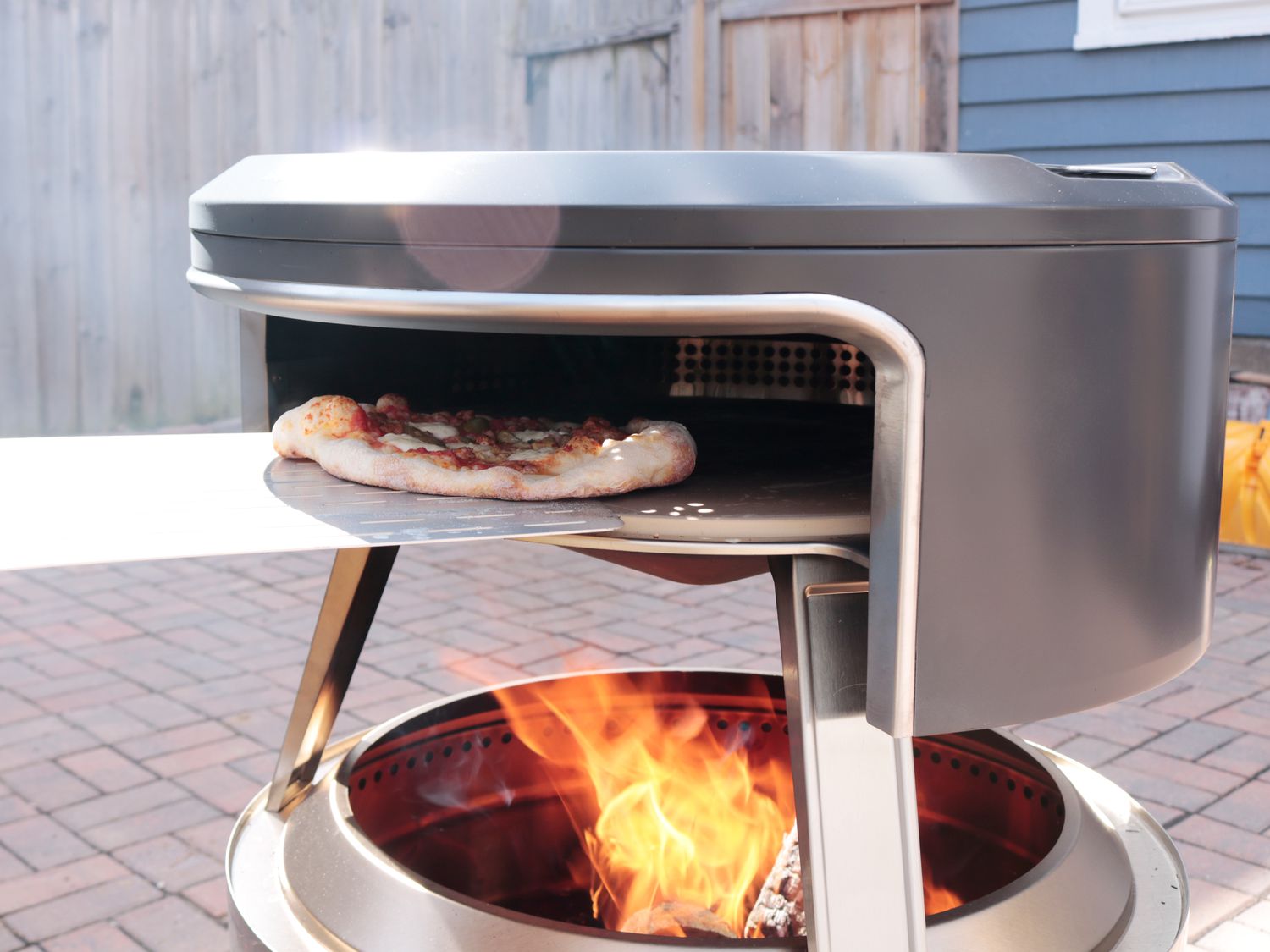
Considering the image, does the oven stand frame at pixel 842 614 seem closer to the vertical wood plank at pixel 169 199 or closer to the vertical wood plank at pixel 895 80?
the vertical wood plank at pixel 895 80

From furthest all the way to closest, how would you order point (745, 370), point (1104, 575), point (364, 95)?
point (364, 95)
point (745, 370)
point (1104, 575)

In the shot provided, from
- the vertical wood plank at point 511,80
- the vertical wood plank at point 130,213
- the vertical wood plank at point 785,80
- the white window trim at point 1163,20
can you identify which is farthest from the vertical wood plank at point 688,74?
the vertical wood plank at point 130,213

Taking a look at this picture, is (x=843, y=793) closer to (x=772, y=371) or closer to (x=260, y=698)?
(x=772, y=371)

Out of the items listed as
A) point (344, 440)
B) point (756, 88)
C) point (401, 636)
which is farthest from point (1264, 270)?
point (344, 440)

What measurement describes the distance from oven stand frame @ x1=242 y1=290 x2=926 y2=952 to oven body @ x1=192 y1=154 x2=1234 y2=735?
2 cm

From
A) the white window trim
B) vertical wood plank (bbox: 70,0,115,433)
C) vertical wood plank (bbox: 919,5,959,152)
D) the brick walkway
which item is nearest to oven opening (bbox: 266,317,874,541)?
the brick walkway

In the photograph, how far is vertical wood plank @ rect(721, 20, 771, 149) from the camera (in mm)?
6316

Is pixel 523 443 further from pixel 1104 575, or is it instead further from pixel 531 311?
pixel 1104 575

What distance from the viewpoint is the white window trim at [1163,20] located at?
15.8 ft

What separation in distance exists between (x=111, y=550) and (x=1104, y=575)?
809 mm

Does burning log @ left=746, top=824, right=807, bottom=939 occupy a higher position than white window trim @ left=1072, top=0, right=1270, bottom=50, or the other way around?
white window trim @ left=1072, top=0, right=1270, bottom=50

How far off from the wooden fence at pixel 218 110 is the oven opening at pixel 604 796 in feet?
14.9

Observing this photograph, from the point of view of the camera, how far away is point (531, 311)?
1.05 meters

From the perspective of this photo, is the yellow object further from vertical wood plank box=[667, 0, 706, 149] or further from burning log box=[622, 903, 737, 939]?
burning log box=[622, 903, 737, 939]
